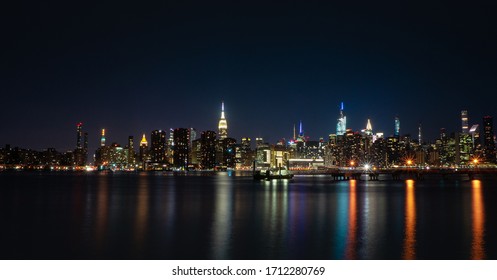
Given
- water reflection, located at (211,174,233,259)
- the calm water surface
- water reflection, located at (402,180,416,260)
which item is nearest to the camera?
water reflection, located at (402,180,416,260)

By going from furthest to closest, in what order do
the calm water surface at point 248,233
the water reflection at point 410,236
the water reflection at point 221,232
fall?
the water reflection at point 221,232 < the calm water surface at point 248,233 < the water reflection at point 410,236

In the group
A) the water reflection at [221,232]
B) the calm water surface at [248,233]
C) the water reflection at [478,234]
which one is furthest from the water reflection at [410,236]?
the water reflection at [221,232]

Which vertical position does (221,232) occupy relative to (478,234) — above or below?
below

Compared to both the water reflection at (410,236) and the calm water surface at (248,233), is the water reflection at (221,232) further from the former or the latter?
the water reflection at (410,236)

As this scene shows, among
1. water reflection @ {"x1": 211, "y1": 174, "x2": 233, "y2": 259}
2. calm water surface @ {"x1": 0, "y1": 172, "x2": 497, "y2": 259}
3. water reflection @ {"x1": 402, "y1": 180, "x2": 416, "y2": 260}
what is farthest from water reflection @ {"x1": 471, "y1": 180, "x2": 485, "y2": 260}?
water reflection @ {"x1": 211, "y1": 174, "x2": 233, "y2": 259}

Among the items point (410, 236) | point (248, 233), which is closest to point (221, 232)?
point (248, 233)

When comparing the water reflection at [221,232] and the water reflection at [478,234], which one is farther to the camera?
the water reflection at [221,232]

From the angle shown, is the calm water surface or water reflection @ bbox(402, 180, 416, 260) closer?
water reflection @ bbox(402, 180, 416, 260)

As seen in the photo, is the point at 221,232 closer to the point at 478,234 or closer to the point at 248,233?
the point at 248,233

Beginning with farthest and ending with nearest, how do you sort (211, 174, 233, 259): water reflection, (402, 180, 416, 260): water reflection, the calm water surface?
(211, 174, 233, 259): water reflection
the calm water surface
(402, 180, 416, 260): water reflection

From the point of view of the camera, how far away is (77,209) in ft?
168

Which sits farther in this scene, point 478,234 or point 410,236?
point 478,234

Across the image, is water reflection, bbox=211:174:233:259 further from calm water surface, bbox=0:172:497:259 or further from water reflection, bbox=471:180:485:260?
water reflection, bbox=471:180:485:260
